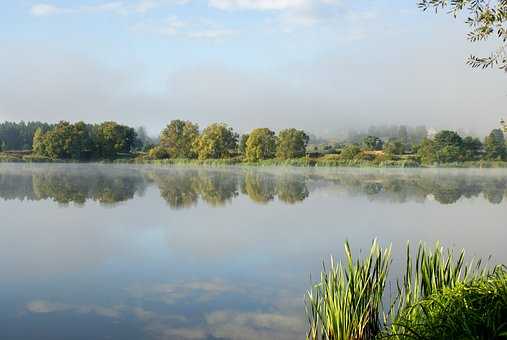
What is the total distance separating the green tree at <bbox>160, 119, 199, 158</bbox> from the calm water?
61.3 m

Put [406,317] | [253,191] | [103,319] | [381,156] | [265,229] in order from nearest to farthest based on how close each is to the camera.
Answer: [406,317], [103,319], [265,229], [253,191], [381,156]

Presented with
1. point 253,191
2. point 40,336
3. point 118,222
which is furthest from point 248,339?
point 253,191

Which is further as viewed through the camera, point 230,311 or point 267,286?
point 267,286

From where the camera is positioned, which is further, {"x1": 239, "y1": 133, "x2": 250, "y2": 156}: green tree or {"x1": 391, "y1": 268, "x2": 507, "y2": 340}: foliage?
{"x1": 239, "y1": 133, "x2": 250, "y2": 156}: green tree

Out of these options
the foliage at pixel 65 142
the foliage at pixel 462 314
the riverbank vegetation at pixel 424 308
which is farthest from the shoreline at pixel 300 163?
the foliage at pixel 462 314

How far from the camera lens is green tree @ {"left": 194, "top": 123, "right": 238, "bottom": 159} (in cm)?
7662

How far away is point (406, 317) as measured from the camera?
521cm

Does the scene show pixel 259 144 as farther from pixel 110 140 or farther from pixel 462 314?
pixel 462 314

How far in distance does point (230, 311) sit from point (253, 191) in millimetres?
19452

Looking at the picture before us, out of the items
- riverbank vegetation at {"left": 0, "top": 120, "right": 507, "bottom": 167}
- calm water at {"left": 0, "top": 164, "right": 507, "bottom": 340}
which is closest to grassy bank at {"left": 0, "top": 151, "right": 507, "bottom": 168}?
riverbank vegetation at {"left": 0, "top": 120, "right": 507, "bottom": 167}

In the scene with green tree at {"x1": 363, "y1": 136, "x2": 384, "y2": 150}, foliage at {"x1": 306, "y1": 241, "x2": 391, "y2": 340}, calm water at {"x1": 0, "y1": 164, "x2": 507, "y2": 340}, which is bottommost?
calm water at {"x1": 0, "y1": 164, "x2": 507, "y2": 340}

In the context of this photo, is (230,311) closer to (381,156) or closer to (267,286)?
(267,286)

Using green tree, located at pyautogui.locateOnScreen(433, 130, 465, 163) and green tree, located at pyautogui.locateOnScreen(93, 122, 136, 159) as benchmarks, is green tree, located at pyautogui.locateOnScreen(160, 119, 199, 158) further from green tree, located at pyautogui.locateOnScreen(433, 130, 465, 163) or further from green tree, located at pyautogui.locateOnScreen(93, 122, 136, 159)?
green tree, located at pyautogui.locateOnScreen(433, 130, 465, 163)

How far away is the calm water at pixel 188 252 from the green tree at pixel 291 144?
51974 mm
